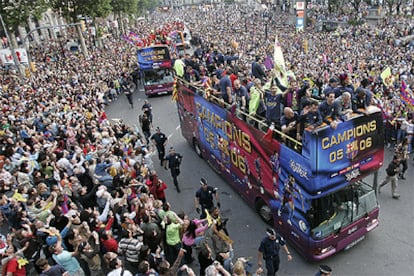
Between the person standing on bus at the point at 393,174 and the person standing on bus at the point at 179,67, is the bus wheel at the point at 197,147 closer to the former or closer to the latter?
the person standing on bus at the point at 179,67

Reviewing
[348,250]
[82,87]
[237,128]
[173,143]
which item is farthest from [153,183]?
[82,87]

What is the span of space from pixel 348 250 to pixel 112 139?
8790 mm

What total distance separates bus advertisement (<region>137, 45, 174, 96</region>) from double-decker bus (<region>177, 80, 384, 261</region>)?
1487 cm

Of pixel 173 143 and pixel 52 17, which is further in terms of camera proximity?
pixel 52 17

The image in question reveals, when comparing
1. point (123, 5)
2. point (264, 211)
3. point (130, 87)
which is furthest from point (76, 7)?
point (264, 211)

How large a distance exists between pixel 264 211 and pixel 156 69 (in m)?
16.8

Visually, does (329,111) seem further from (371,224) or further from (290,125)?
(371,224)

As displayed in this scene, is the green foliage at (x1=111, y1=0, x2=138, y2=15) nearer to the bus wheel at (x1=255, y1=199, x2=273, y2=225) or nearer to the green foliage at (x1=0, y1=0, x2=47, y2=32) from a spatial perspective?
the green foliage at (x1=0, y1=0, x2=47, y2=32)

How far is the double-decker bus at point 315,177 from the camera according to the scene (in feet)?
22.9

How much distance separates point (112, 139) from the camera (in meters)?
13.0

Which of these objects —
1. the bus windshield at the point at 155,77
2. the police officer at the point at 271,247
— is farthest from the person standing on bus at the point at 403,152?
the bus windshield at the point at 155,77

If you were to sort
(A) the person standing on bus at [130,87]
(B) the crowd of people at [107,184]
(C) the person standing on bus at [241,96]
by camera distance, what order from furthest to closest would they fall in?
(A) the person standing on bus at [130,87] < (C) the person standing on bus at [241,96] < (B) the crowd of people at [107,184]

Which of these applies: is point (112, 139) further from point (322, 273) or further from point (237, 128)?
point (322, 273)

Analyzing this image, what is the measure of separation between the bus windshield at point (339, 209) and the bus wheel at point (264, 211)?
203 cm
